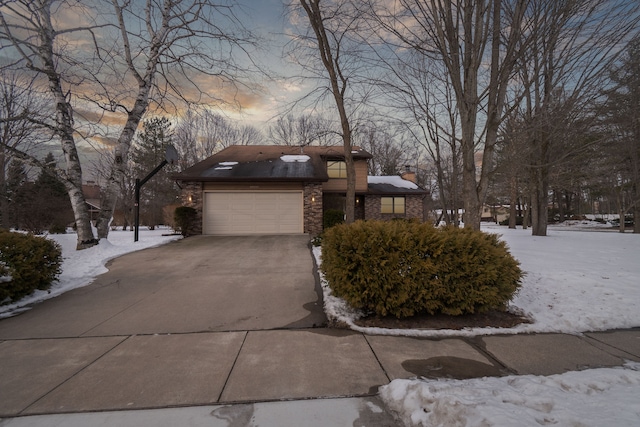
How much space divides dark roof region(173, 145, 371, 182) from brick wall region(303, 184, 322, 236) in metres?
0.53

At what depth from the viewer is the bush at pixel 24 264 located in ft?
14.2

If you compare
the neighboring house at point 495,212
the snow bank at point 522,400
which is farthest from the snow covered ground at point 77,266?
the neighboring house at point 495,212

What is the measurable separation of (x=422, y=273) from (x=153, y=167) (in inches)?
1211

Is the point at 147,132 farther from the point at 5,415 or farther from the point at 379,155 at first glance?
the point at 5,415

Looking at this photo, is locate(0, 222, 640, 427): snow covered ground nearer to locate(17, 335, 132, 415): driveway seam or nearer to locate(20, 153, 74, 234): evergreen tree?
locate(17, 335, 132, 415): driveway seam

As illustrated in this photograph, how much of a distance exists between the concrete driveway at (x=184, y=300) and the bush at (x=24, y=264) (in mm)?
416

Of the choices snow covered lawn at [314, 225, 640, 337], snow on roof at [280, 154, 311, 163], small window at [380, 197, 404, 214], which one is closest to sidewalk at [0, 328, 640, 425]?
snow covered lawn at [314, 225, 640, 337]

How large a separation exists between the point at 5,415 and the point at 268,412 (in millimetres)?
1876

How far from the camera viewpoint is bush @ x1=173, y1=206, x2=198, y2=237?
40.2ft

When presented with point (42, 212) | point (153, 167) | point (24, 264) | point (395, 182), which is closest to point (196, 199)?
point (24, 264)

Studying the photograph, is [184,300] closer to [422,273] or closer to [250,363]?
[250,363]

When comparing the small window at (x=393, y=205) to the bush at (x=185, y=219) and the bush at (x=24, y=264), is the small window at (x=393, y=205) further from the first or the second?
the bush at (x=24, y=264)

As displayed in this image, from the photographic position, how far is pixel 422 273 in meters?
3.65

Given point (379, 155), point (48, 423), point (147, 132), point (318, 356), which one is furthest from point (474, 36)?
point (147, 132)
